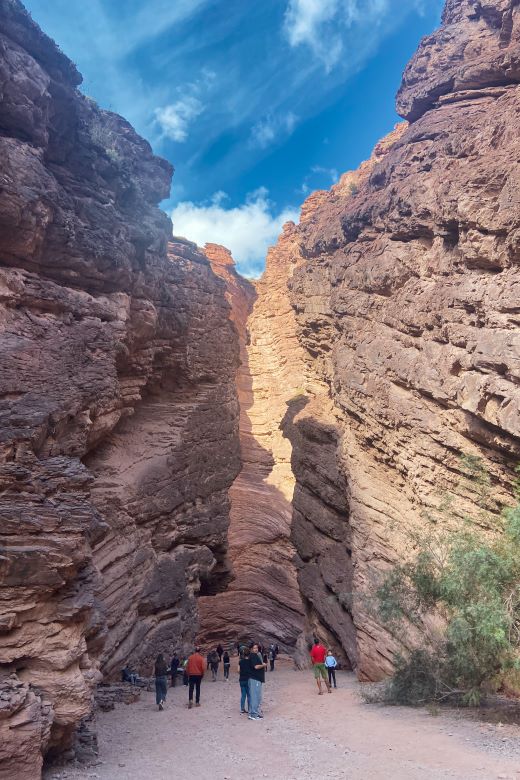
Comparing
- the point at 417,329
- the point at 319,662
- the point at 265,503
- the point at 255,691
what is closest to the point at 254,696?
the point at 255,691

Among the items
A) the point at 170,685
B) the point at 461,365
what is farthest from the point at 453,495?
the point at 170,685

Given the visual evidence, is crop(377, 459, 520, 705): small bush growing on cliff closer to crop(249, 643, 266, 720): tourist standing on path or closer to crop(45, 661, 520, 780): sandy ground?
crop(45, 661, 520, 780): sandy ground

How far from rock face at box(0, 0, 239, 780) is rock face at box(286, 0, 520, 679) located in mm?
4763

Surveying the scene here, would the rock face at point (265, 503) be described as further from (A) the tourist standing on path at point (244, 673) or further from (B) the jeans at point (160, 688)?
(A) the tourist standing on path at point (244, 673)

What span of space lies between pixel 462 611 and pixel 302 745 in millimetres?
3529

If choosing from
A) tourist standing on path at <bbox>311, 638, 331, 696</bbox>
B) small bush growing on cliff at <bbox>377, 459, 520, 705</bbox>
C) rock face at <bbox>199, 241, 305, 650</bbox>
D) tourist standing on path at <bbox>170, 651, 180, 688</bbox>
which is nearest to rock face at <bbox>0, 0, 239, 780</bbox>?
tourist standing on path at <bbox>170, 651, 180, 688</bbox>

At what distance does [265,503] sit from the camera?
30.7 m

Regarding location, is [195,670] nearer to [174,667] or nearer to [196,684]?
[196,684]

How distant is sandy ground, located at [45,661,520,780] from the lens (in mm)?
7242

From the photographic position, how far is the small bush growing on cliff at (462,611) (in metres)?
9.56

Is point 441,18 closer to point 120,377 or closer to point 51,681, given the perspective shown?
point 120,377

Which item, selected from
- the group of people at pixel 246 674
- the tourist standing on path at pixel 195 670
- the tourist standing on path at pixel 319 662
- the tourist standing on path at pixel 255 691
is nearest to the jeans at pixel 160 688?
the group of people at pixel 246 674

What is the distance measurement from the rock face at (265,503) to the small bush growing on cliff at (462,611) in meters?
13.6

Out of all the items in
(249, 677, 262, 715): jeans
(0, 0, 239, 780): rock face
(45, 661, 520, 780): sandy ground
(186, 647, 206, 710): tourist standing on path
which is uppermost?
(0, 0, 239, 780): rock face
